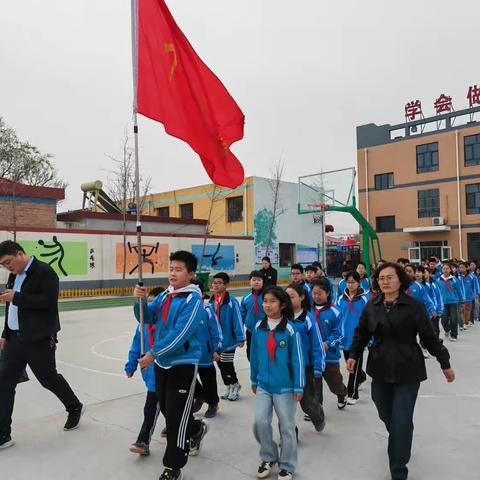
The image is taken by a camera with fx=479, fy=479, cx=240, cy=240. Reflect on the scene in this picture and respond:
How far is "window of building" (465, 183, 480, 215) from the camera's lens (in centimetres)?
2816

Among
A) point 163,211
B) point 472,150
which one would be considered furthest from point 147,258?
point 472,150

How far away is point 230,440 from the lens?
4.04 meters

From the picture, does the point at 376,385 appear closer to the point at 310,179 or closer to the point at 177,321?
the point at 177,321

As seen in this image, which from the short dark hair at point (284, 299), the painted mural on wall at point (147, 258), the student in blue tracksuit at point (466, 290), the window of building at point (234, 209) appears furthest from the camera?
the window of building at point (234, 209)

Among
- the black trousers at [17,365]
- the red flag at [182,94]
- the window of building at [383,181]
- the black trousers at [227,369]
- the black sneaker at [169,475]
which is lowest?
the black sneaker at [169,475]

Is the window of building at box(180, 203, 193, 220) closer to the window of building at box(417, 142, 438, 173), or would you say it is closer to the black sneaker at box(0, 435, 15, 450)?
the window of building at box(417, 142, 438, 173)

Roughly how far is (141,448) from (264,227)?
88.0ft

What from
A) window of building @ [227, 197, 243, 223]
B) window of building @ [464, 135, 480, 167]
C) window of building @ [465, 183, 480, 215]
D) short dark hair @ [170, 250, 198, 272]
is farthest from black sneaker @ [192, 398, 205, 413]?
window of building @ [464, 135, 480, 167]

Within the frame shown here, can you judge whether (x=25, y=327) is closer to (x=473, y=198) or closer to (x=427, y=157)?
(x=473, y=198)

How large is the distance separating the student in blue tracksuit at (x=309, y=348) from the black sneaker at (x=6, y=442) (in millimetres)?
2429

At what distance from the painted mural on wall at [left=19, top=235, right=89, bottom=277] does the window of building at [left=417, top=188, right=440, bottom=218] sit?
67.8 feet

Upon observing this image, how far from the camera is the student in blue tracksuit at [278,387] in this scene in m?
3.30

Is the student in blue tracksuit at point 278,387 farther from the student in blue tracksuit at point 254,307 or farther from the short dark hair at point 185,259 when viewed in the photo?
the student in blue tracksuit at point 254,307

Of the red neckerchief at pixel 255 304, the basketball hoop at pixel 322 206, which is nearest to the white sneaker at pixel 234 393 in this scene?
the red neckerchief at pixel 255 304
